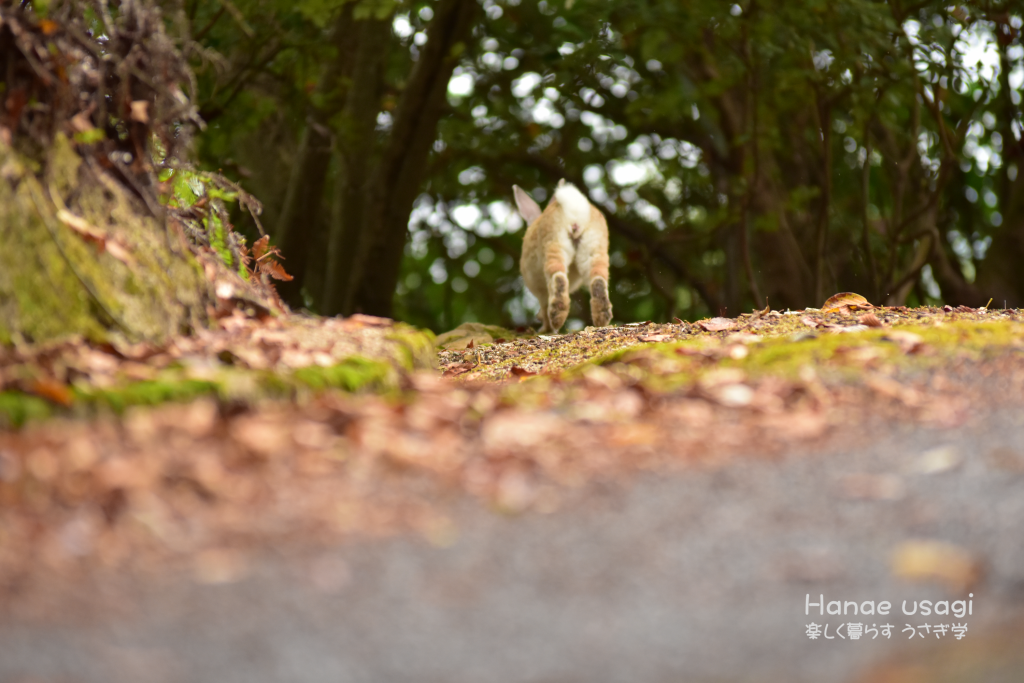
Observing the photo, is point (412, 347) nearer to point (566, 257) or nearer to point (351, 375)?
point (351, 375)

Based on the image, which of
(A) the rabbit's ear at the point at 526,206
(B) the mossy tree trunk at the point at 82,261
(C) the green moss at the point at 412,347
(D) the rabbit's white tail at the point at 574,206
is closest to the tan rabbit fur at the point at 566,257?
(D) the rabbit's white tail at the point at 574,206

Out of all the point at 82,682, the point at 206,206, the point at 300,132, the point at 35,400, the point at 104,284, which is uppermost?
the point at 300,132

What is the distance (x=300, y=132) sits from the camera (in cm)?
1126

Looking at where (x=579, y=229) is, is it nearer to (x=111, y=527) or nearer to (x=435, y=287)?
(x=111, y=527)

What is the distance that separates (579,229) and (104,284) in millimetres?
4175

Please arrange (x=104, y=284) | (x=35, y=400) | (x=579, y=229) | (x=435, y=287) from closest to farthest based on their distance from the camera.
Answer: (x=35, y=400) → (x=104, y=284) → (x=579, y=229) → (x=435, y=287)

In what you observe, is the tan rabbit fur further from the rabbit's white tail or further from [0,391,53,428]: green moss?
[0,391,53,428]: green moss

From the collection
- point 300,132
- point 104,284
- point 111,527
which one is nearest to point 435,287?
point 300,132

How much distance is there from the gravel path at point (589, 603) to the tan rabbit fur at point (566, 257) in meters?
4.45

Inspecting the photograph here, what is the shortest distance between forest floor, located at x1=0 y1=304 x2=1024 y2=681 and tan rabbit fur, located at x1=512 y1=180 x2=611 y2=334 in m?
3.19

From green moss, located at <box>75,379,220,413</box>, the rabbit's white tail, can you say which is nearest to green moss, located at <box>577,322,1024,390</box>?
green moss, located at <box>75,379,220,413</box>

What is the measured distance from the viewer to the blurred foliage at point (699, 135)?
882 cm

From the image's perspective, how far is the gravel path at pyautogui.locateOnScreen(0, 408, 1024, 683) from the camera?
181cm

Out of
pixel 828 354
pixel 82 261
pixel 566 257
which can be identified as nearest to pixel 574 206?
pixel 566 257
